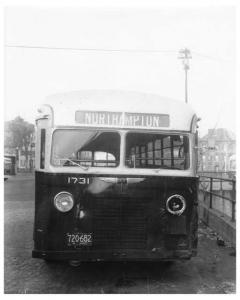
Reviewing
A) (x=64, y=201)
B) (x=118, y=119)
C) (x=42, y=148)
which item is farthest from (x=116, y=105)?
(x=64, y=201)

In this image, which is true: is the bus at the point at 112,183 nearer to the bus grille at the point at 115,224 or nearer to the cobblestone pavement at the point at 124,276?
the bus grille at the point at 115,224

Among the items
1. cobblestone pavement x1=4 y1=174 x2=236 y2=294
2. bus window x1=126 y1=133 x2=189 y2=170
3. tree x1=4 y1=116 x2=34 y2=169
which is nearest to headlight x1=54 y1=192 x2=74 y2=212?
bus window x1=126 y1=133 x2=189 y2=170

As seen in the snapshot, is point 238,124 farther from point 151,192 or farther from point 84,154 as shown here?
point 84,154

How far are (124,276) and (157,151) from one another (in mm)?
1773

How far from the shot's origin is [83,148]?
5.36m

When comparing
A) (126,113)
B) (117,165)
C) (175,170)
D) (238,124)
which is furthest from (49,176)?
(238,124)

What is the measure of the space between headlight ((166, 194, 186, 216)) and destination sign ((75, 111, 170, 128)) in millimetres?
957

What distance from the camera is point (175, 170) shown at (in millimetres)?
5539

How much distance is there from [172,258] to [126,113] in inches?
76.4

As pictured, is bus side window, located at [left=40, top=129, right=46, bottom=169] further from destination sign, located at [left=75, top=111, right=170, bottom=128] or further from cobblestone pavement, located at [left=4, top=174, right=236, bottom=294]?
cobblestone pavement, located at [left=4, top=174, right=236, bottom=294]

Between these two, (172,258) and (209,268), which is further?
(209,268)

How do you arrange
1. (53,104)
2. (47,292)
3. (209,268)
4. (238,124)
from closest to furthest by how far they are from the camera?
1. (47,292)
2. (53,104)
3. (238,124)
4. (209,268)

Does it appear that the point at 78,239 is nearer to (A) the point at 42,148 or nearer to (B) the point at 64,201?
(B) the point at 64,201

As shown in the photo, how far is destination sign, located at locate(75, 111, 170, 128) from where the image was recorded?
5.32m
